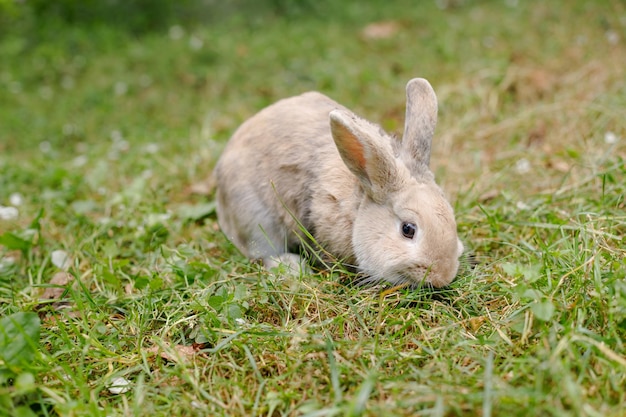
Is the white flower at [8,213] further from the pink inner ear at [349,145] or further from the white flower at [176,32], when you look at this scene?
the white flower at [176,32]

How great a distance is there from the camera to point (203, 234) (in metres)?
4.02

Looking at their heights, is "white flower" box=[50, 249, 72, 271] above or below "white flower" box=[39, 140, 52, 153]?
above

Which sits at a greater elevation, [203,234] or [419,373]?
[419,373]

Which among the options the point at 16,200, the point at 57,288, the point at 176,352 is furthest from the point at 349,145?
the point at 16,200

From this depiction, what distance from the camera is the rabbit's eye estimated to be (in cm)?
298

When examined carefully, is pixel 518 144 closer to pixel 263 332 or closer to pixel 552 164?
pixel 552 164

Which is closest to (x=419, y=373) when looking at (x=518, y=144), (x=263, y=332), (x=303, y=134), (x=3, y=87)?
(x=263, y=332)

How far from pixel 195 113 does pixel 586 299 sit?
17.8 ft

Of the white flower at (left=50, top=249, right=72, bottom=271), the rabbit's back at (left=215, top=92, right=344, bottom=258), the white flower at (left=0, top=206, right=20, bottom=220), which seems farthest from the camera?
the white flower at (left=0, top=206, right=20, bottom=220)

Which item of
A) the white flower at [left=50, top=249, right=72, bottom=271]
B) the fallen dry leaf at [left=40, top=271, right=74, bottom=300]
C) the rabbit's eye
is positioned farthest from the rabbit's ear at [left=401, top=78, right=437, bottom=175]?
the white flower at [left=50, top=249, right=72, bottom=271]

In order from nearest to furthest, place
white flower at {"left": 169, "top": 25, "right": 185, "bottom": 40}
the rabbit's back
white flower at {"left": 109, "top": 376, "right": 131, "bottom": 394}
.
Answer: white flower at {"left": 109, "top": 376, "right": 131, "bottom": 394}, the rabbit's back, white flower at {"left": 169, "top": 25, "right": 185, "bottom": 40}

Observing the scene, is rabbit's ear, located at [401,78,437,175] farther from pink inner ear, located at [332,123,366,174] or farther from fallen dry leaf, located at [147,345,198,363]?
fallen dry leaf, located at [147,345,198,363]

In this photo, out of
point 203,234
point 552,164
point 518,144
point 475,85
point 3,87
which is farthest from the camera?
point 3,87

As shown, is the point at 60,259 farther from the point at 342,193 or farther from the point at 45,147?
the point at 45,147
